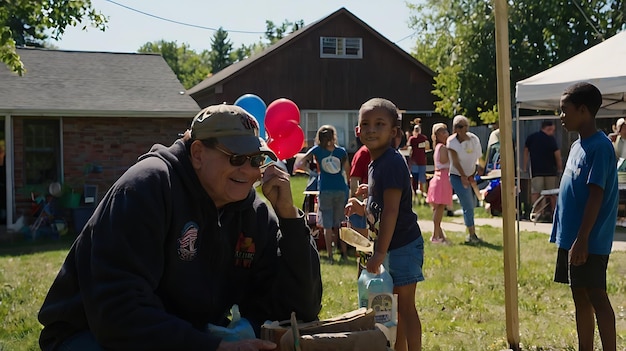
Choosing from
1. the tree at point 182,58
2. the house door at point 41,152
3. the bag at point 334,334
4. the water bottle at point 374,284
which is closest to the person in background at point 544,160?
the house door at point 41,152

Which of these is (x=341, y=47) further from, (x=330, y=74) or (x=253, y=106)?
(x=253, y=106)

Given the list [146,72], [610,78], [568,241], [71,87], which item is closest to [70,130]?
[71,87]

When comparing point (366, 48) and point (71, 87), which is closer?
point (71, 87)

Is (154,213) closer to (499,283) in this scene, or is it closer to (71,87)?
(499,283)

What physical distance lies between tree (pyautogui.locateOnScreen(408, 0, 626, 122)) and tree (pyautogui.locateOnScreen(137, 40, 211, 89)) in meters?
61.9

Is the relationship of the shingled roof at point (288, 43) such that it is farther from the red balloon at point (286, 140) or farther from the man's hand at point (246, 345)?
→ the man's hand at point (246, 345)

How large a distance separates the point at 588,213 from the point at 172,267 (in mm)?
2752

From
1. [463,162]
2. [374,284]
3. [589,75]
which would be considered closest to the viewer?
[374,284]

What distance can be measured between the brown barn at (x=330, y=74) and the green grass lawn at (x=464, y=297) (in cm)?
1823

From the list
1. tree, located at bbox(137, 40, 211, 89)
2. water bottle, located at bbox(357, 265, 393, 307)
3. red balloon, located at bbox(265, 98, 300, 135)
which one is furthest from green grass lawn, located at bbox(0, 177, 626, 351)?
tree, located at bbox(137, 40, 211, 89)

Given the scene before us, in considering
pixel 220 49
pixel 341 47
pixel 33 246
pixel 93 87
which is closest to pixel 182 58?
pixel 220 49

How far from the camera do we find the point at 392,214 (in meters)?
4.30

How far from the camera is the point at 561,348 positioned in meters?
5.27

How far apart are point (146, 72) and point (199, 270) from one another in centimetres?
1573
